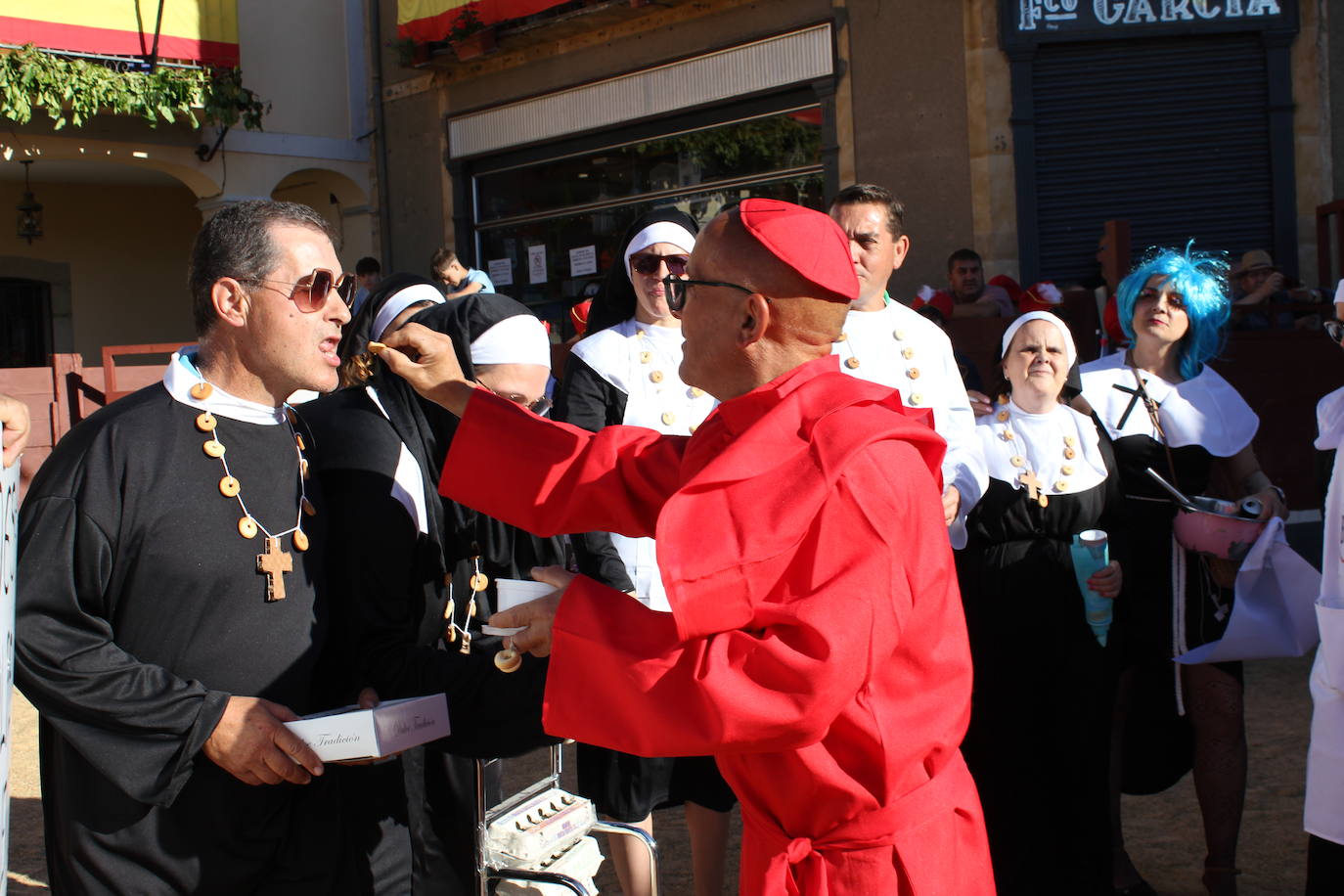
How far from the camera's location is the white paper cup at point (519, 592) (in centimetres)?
201

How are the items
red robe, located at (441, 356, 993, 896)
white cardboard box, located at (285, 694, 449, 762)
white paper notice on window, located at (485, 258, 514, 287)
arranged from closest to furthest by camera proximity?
1. red robe, located at (441, 356, 993, 896)
2. white cardboard box, located at (285, 694, 449, 762)
3. white paper notice on window, located at (485, 258, 514, 287)

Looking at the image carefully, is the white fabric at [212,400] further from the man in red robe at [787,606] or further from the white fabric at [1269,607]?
the white fabric at [1269,607]

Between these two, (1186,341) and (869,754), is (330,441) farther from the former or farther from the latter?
(1186,341)

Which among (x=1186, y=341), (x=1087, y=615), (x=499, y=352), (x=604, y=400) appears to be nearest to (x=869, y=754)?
(x=499, y=352)

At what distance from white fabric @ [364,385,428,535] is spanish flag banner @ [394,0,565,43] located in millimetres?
10909

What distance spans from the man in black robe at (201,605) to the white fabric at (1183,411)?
10.0 feet

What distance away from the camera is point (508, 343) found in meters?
2.96

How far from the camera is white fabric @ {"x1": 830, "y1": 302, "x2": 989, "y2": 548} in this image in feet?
13.5

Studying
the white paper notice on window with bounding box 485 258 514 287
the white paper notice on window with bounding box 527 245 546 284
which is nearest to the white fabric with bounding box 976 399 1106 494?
the white paper notice on window with bounding box 527 245 546 284

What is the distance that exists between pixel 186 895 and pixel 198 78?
13.4m

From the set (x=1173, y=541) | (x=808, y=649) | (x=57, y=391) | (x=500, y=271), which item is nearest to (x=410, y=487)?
(x=808, y=649)

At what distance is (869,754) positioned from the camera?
1890 mm

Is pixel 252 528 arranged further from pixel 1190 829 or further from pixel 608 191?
pixel 608 191

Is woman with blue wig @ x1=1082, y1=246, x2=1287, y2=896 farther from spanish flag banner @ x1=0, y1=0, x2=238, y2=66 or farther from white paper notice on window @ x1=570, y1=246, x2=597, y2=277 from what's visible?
spanish flag banner @ x1=0, y1=0, x2=238, y2=66
